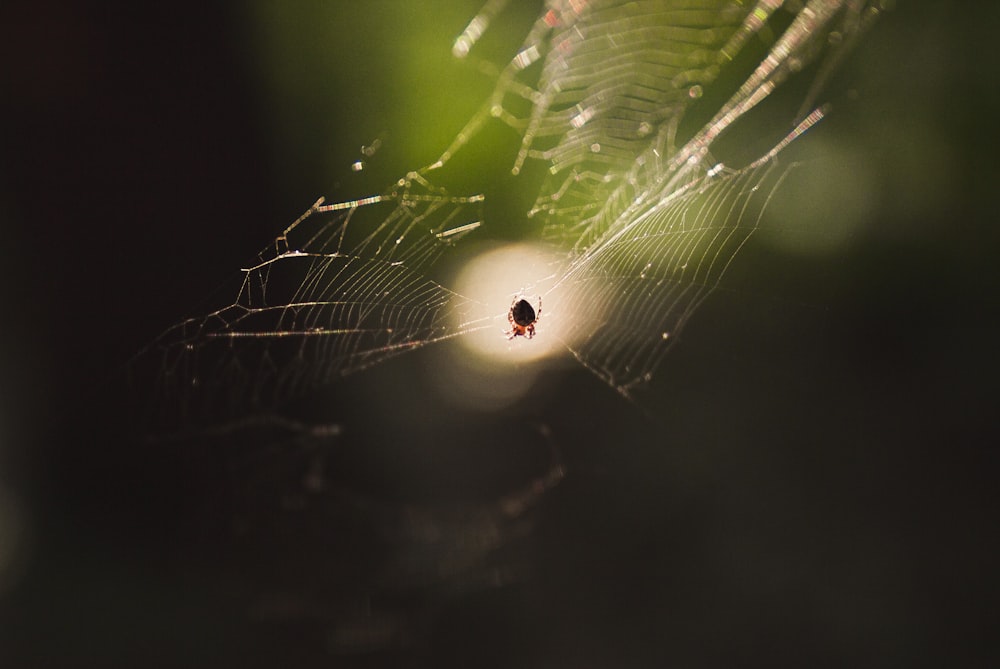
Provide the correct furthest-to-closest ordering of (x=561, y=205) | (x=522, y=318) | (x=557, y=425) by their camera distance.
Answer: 1. (x=557, y=425)
2. (x=522, y=318)
3. (x=561, y=205)

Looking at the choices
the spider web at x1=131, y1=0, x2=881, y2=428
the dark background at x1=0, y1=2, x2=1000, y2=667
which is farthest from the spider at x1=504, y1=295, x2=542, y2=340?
the dark background at x1=0, y1=2, x2=1000, y2=667

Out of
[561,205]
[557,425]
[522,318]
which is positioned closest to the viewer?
[561,205]

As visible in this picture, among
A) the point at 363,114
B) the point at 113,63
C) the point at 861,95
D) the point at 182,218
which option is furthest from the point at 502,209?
the point at 861,95

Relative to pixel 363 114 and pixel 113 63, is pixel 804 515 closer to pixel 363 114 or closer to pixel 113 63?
pixel 363 114

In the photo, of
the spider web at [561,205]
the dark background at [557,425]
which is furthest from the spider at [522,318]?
the dark background at [557,425]

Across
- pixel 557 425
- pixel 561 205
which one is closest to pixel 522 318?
pixel 561 205

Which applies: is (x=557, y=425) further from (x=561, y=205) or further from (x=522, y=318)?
(x=561, y=205)

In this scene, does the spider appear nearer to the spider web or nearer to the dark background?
the spider web
